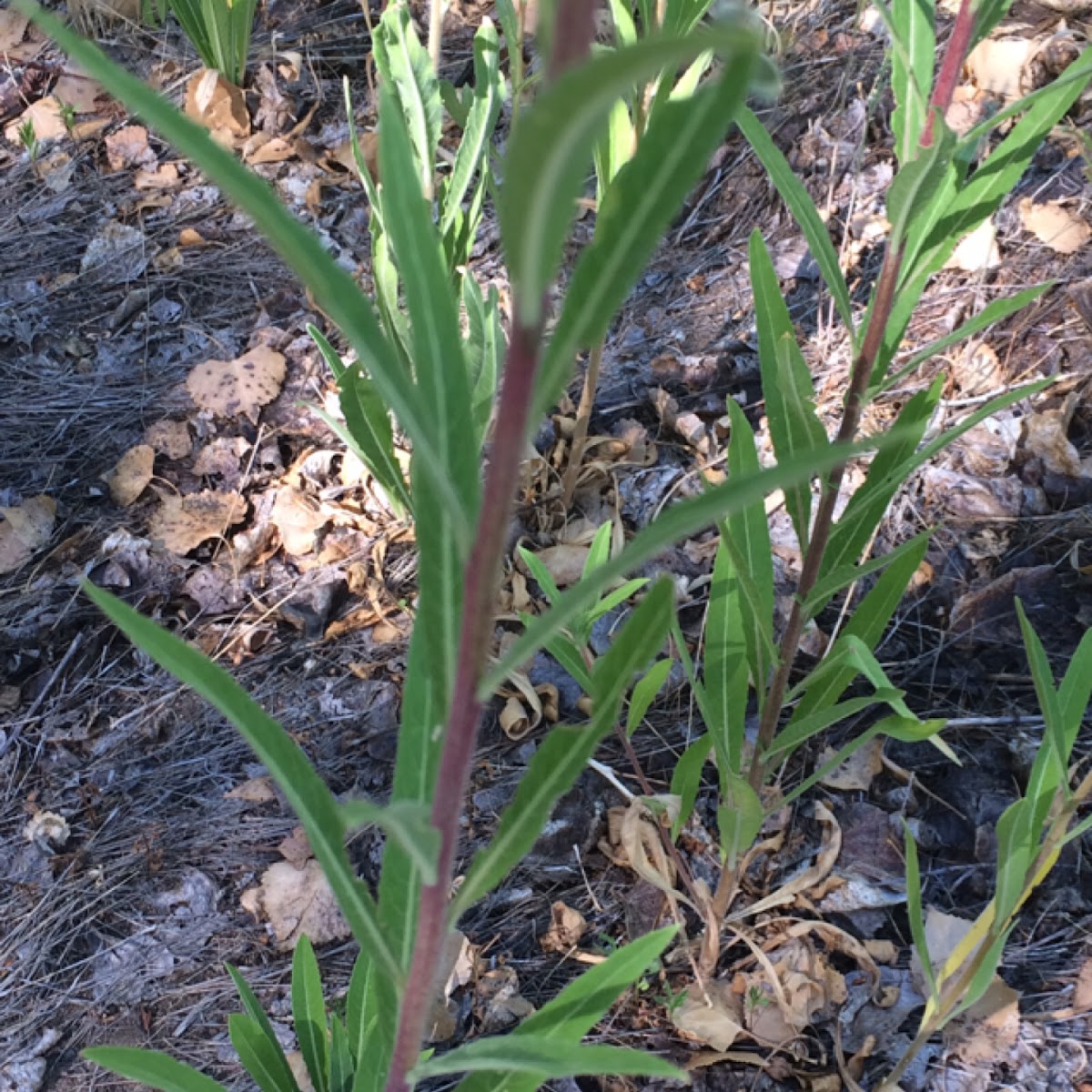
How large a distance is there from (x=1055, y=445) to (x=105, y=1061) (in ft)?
6.64

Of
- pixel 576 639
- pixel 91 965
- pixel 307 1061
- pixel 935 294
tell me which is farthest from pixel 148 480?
pixel 935 294

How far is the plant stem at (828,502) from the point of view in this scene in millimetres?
1198

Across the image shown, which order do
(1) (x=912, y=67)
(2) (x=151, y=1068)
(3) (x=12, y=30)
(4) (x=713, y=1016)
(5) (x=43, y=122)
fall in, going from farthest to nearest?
1. (3) (x=12, y=30)
2. (5) (x=43, y=122)
3. (4) (x=713, y=1016)
4. (1) (x=912, y=67)
5. (2) (x=151, y=1068)

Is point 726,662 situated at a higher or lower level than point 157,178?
lower

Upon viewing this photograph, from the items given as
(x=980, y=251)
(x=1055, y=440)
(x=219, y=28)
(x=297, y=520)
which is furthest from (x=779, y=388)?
(x=219, y=28)

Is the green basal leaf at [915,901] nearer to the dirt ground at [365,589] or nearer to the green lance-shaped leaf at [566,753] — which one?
the dirt ground at [365,589]

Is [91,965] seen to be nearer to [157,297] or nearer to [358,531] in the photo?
[358,531]

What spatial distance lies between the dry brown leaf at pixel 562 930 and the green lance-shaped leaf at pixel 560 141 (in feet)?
4.57

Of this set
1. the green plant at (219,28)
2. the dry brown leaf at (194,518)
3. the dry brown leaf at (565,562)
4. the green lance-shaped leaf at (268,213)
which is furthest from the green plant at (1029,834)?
the green plant at (219,28)

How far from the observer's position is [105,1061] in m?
0.96

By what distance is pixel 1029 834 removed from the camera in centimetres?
122

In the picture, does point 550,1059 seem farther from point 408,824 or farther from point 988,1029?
point 988,1029

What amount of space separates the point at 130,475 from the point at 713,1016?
1.76 metres

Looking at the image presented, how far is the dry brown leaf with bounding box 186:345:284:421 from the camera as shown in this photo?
254 centimetres
